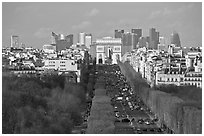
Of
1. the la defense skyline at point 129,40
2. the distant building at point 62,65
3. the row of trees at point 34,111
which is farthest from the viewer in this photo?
the la defense skyline at point 129,40

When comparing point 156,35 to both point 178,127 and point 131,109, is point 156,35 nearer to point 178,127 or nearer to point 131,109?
point 131,109

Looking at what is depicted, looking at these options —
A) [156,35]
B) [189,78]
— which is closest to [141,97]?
[189,78]

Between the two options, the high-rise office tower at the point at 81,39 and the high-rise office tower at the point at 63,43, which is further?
the high-rise office tower at the point at 81,39

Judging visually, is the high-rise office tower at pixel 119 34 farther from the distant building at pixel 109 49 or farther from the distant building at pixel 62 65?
the distant building at pixel 62 65

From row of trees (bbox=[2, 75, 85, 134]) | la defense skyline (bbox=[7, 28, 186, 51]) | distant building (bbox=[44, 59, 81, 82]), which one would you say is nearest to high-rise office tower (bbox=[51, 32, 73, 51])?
la defense skyline (bbox=[7, 28, 186, 51])

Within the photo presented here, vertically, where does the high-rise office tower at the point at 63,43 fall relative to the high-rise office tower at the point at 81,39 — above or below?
below

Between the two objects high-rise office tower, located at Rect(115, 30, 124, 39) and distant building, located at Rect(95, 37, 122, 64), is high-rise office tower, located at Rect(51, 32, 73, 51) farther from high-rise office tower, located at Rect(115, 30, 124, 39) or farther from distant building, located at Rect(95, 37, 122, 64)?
high-rise office tower, located at Rect(115, 30, 124, 39)

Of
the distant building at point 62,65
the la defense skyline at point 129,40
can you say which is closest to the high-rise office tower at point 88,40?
the la defense skyline at point 129,40

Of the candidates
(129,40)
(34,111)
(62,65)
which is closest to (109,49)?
(129,40)
